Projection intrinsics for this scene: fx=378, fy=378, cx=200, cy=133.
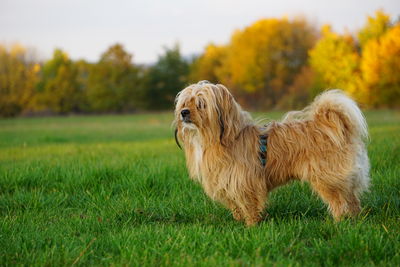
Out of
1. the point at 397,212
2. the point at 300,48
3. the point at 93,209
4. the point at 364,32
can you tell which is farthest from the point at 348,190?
the point at 300,48

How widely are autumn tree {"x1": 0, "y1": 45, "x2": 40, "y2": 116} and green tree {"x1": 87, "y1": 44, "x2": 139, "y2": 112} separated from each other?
37.7 feet

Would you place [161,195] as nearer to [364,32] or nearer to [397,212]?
[397,212]

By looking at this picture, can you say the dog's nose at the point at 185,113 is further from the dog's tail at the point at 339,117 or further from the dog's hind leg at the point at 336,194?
the dog's hind leg at the point at 336,194

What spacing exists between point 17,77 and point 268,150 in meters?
69.8

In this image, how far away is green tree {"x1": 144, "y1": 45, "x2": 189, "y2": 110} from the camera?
63584 millimetres

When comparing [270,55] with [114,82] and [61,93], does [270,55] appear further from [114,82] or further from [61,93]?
[61,93]

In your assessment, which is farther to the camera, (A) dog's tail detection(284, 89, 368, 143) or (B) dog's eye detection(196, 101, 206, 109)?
(B) dog's eye detection(196, 101, 206, 109)

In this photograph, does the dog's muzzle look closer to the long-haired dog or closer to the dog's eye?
the long-haired dog

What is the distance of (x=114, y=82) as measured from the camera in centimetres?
6312

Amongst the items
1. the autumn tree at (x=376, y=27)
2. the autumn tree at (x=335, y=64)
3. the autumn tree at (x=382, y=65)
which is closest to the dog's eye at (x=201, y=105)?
the autumn tree at (x=382, y=65)

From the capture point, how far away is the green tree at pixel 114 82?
6241 centimetres

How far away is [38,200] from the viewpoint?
5.52 metres

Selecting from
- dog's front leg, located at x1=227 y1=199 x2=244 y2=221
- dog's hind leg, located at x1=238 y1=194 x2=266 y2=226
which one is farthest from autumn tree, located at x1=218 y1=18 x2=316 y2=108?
dog's hind leg, located at x1=238 y1=194 x2=266 y2=226

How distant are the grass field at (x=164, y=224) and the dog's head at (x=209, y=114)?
3.55 feet
